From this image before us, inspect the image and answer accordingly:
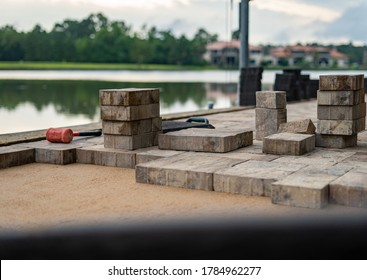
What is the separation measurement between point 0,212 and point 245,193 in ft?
9.01

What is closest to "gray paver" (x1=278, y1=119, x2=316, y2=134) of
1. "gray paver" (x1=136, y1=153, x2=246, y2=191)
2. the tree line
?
"gray paver" (x1=136, y1=153, x2=246, y2=191)

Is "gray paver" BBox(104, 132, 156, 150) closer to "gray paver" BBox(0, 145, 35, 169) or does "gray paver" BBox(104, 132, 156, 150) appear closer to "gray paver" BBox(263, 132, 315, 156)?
"gray paver" BBox(0, 145, 35, 169)

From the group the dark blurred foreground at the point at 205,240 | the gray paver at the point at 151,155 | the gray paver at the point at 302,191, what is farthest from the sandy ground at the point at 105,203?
the gray paver at the point at 151,155

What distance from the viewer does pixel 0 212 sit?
21.6 ft

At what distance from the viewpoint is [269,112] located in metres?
10.7

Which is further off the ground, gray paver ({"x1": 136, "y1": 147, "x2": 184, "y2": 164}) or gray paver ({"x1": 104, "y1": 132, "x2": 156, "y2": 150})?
gray paver ({"x1": 104, "y1": 132, "x2": 156, "y2": 150})

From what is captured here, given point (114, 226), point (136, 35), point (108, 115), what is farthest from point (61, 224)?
point (136, 35)

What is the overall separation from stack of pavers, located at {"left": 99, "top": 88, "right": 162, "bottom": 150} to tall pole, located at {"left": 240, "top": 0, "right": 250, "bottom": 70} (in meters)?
11.3

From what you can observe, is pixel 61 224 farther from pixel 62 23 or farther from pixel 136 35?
pixel 62 23

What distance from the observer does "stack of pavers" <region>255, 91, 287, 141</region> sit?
10.6 meters

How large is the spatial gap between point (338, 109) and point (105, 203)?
4.29 m

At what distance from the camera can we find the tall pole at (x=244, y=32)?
798 inches

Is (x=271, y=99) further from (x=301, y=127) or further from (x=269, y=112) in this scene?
(x=301, y=127)

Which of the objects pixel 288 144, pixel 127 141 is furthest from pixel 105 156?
pixel 288 144
